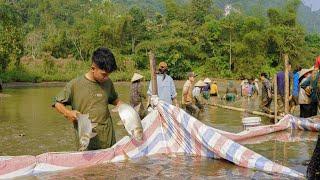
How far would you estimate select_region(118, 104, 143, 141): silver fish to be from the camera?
6.47 metres

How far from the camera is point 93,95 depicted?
594 centimetres

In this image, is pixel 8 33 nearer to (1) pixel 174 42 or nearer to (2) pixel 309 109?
(1) pixel 174 42

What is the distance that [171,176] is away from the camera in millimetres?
6652

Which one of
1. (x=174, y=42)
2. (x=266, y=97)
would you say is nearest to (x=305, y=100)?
(x=266, y=97)

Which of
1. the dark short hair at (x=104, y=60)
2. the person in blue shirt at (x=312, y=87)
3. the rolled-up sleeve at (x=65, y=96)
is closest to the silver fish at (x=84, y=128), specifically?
the rolled-up sleeve at (x=65, y=96)

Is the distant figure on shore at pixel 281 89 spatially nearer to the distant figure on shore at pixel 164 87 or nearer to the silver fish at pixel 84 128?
the distant figure on shore at pixel 164 87

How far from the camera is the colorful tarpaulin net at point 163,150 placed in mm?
6441

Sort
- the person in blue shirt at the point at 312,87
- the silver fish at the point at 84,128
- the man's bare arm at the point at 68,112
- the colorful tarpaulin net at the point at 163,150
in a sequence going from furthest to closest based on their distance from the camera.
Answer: the person in blue shirt at the point at 312,87 < the colorful tarpaulin net at the point at 163,150 < the man's bare arm at the point at 68,112 < the silver fish at the point at 84,128

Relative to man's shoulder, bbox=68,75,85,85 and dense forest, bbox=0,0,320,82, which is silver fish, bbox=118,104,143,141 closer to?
man's shoulder, bbox=68,75,85,85

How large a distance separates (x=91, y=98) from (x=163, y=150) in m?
2.31

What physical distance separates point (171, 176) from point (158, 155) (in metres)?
1.13

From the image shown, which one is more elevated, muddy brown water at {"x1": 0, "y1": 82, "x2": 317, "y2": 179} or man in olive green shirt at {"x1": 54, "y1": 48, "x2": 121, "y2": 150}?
man in olive green shirt at {"x1": 54, "y1": 48, "x2": 121, "y2": 150}

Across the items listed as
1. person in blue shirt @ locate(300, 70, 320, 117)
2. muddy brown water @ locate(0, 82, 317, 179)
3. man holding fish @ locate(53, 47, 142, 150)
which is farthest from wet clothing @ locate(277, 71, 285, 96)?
man holding fish @ locate(53, 47, 142, 150)

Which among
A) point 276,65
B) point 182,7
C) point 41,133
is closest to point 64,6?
point 182,7
